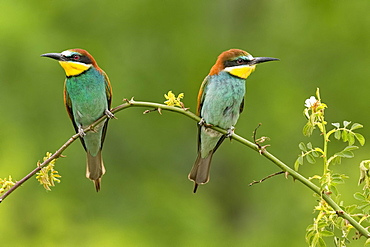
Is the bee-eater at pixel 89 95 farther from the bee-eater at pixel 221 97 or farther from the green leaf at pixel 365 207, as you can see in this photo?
the green leaf at pixel 365 207

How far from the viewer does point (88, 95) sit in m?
2.84

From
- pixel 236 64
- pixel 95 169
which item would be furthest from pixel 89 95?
pixel 236 64

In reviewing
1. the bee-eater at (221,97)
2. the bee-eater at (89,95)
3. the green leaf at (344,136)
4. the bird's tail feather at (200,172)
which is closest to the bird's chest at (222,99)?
the bee-eater at (221,97)

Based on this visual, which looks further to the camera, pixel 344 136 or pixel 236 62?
pixel 236 62

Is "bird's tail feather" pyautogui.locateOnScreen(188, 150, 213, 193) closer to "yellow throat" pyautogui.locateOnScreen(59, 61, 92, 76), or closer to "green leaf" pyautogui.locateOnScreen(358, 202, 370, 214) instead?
"yellow throat" pyautogui.locateOnScreen(59, 61, 92, 76)

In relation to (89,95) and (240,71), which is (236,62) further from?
(89,95)

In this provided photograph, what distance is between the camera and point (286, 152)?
7.15 meters

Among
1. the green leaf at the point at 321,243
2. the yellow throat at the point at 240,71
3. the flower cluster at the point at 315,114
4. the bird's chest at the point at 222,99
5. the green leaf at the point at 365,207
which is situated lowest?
the green leaf at the point at 321,243

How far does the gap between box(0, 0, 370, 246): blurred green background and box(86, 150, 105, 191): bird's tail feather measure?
3523 mm

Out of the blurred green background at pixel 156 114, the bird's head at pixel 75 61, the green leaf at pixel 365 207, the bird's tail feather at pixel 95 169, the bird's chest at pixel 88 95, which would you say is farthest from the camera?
the blurred green background at pixel 156 114

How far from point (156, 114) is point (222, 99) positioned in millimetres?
4418

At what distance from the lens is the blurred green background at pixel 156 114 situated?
655 centimetres

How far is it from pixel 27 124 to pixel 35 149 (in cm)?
43

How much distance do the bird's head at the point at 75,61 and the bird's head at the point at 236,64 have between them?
1.76 ft
